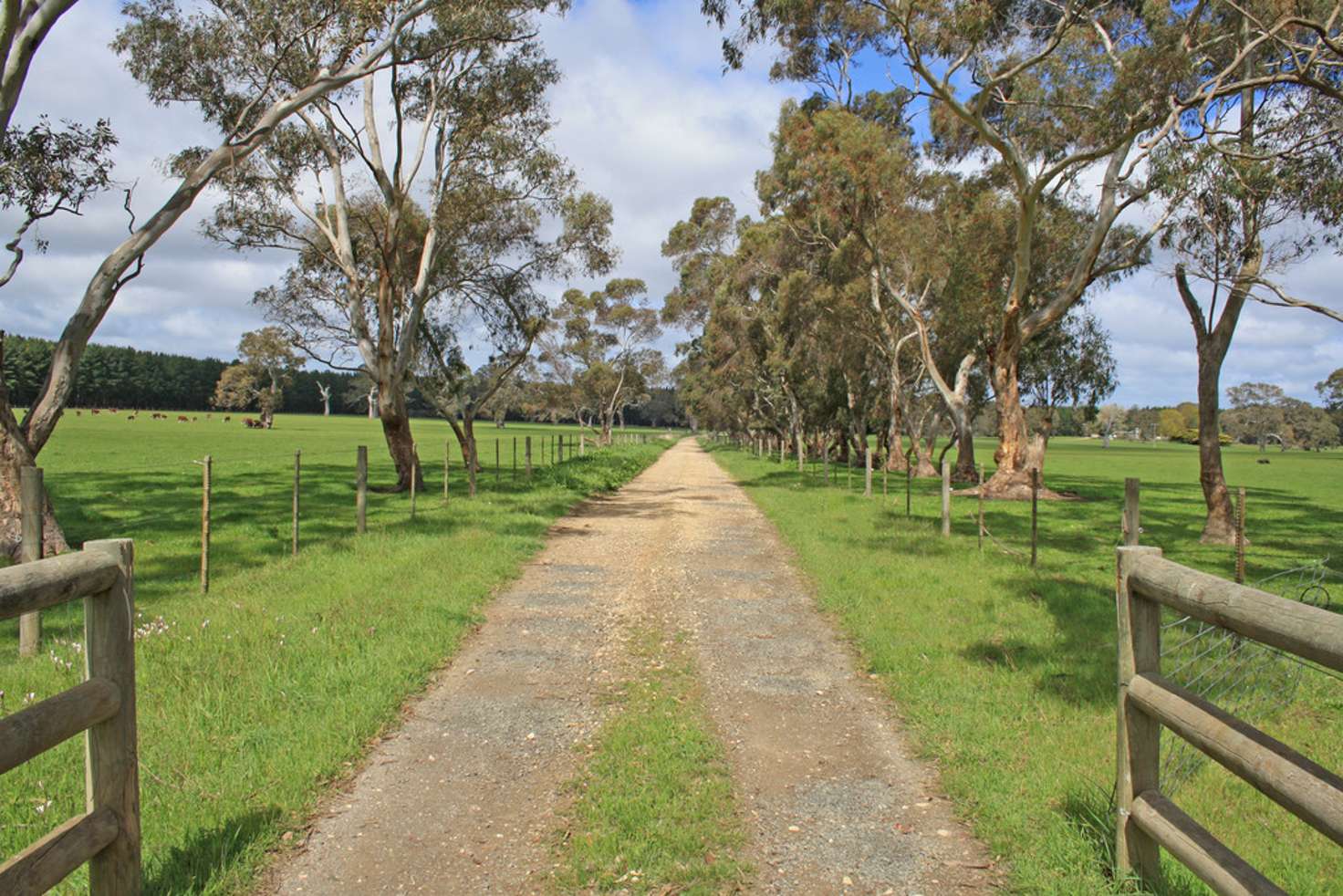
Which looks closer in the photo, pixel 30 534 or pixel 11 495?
pixel 30 534

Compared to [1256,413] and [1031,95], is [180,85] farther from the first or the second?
[1256,413]

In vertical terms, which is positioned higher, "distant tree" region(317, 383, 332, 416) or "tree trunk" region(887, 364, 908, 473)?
"distant tree" region(317, 383, 332, 416)

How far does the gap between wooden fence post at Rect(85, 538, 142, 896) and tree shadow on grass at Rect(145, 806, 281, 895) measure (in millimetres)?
228

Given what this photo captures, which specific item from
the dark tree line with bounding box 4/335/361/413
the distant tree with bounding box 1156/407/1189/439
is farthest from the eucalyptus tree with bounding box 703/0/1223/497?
the distant tree with bounding box 1156/407/1189/439

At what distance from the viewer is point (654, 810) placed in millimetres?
3914

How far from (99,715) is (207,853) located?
1.01 meters

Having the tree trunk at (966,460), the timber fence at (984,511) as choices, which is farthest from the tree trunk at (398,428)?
the tree trunk at (966,460)

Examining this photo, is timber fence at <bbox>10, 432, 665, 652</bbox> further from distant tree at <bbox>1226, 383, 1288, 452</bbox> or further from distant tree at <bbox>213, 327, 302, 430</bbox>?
distant tree at <bbox>1226, 383, 1288, 452</bbox>

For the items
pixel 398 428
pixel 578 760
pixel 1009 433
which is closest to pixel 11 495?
pixel 578 760

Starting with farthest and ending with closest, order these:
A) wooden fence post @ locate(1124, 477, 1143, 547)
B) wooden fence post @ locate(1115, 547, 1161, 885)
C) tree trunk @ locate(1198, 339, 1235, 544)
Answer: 1. tree trunk @ locate(1198, 339, 1235, 544)
2. wooden fence post @ locate(1124, 477, 1143, 547)
3. wooden fence post @ locate(1115, 547, 1161, 885)

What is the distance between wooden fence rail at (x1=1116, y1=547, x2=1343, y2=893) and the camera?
2.31 metres

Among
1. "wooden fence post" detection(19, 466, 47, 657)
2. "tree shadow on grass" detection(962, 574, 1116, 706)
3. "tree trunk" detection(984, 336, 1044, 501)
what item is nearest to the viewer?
"tree shadow on grass" detection(962, 574, 1116, 706)

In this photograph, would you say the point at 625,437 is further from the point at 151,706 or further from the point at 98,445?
the point at 151,706

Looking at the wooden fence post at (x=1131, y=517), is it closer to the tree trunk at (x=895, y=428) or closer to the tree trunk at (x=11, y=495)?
the tree trunk at (x=11, y=495)
